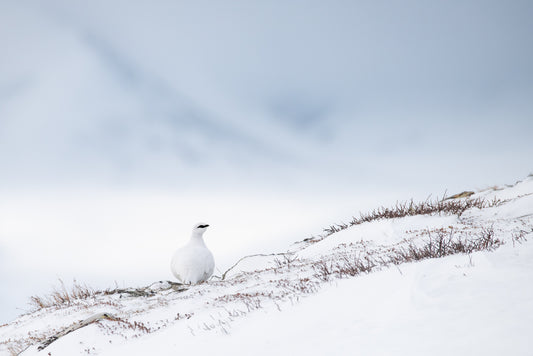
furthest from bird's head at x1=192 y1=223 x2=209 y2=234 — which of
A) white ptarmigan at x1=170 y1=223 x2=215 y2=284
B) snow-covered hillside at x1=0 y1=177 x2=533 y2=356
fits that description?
snow-covered hillside at x1=0 y1=177 x2=533 y2=356

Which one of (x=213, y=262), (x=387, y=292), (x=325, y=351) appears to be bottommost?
(x=325, y=351)

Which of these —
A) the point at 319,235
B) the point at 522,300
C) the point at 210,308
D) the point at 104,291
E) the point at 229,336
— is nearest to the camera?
the point at 522,300

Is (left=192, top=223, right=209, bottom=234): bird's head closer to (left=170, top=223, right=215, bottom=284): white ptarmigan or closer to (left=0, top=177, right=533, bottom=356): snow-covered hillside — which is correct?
(left=170, top=223, right=215, bottom=284): white ptarmigan

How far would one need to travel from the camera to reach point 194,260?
11953mm

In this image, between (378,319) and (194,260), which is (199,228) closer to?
(194,260)

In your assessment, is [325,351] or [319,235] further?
[319,235]

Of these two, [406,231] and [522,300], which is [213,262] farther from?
[522,300]

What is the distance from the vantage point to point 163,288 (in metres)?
13.2

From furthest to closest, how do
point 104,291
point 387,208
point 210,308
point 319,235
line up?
point 319,235
point 387,208
point 104,291
point 210,308

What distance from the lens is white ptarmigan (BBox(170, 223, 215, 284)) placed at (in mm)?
11984

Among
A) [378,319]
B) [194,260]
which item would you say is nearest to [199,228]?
[194,260]

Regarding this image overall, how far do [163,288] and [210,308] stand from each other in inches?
275

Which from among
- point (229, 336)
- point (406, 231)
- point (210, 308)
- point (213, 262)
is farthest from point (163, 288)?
point (229, 336)

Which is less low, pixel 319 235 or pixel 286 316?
pixel 319 235
